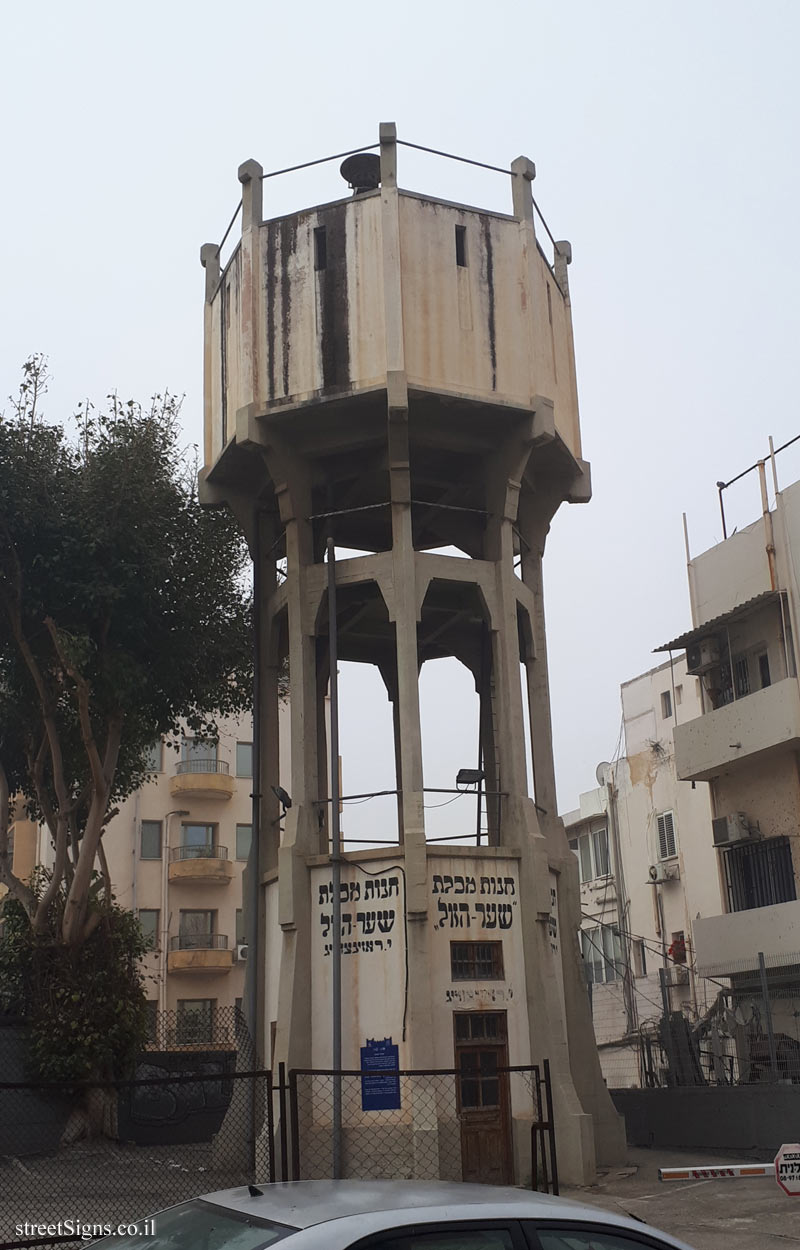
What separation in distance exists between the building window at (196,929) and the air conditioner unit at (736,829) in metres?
25.3

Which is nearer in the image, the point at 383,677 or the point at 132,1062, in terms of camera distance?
the point at 132,1062

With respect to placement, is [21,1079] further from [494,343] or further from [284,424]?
[494,343]

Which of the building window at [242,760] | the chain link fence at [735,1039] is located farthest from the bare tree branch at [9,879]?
the building window at [242,760]

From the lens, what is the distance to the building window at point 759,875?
93.5ft

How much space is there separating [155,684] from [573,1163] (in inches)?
500

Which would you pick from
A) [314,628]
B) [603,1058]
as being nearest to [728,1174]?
[314,628]

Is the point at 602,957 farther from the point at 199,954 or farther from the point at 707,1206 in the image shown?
the point at 707,1206

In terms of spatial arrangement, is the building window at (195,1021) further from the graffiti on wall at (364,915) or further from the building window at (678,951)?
the graffiti on wall at (364,915)

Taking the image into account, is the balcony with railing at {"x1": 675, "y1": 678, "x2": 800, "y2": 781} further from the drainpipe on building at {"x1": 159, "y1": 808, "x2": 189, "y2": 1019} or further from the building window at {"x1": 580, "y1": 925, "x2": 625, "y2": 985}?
the drainpipe on building at {"x1": 159, "y1": 808, "x2": 189, "y2": 1019}

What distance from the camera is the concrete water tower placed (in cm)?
2119

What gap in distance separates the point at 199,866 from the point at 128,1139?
22482 millimetres

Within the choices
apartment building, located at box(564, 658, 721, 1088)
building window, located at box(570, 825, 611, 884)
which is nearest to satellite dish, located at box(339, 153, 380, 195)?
apartment building, located at box(564, 658, 721, 1088)

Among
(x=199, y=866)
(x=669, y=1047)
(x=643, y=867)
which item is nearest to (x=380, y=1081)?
(x=669, y=1047)

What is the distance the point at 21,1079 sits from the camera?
2530cm
